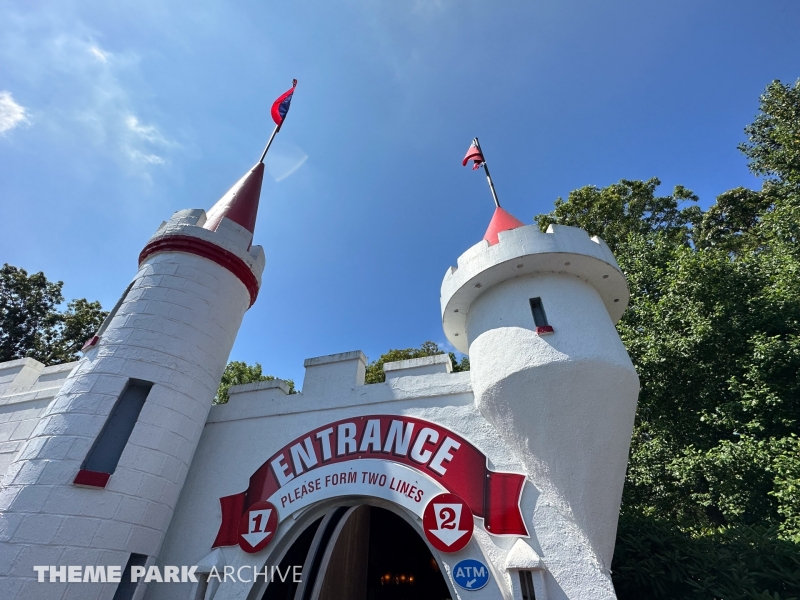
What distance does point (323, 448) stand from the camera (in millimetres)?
6754

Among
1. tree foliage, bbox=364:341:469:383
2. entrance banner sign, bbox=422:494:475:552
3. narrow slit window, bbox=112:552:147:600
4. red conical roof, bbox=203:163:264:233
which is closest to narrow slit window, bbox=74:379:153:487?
narrow slit window, bbox=112:552:147:600

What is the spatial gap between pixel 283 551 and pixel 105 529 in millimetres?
2437

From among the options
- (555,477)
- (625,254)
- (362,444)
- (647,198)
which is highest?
(647,198)

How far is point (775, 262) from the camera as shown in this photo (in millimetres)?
11242

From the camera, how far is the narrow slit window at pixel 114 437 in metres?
5.91

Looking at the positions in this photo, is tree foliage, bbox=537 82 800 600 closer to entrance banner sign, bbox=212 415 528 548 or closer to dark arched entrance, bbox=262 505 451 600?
entrance banner sign, bbox=212 415 528 548

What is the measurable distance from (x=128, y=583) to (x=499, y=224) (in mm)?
8297

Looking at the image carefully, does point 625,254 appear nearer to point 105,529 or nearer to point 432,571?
point 432,571

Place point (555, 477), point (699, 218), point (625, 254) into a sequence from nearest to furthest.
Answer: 1. point (555, 477)
2. point (625, 254)
3. point (699, 218)

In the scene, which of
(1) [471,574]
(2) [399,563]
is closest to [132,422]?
(1) [471,574]

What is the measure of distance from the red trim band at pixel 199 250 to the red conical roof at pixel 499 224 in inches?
198

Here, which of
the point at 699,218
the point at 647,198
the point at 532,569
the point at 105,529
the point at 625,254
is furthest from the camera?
the point at 699,218

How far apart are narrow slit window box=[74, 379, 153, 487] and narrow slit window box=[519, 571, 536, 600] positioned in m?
5.73

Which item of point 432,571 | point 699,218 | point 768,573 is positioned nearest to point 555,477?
point 768,573
